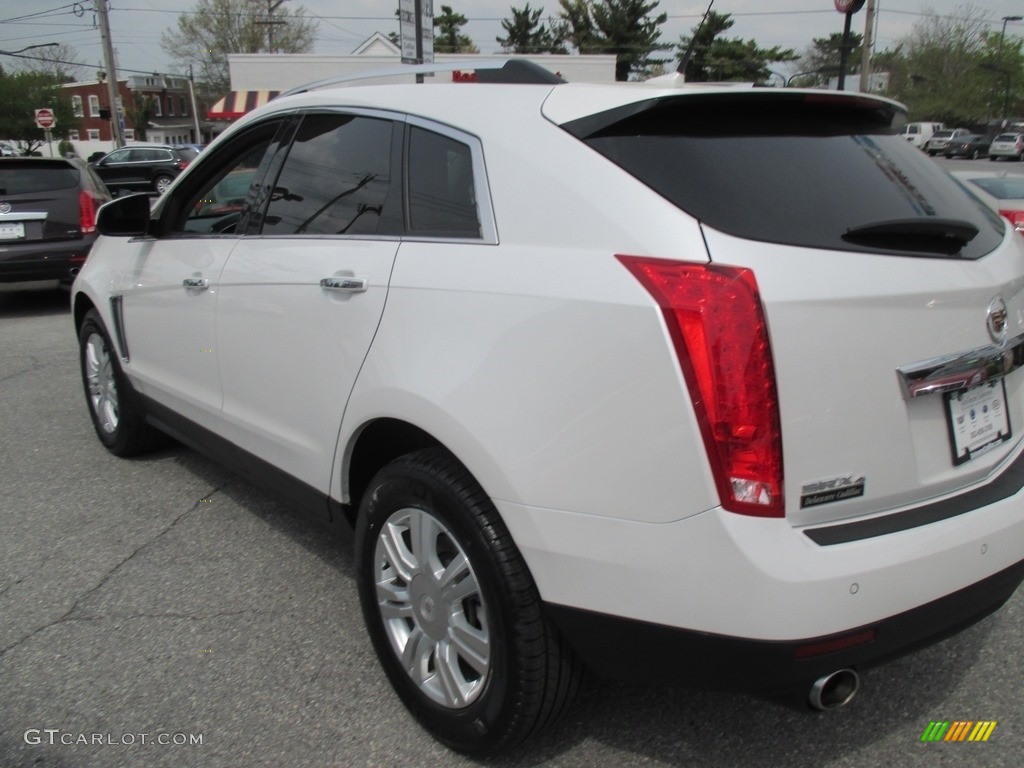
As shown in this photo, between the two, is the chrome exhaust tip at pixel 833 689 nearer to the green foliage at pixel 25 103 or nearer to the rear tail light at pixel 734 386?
the rear tail light at pixel 734 386

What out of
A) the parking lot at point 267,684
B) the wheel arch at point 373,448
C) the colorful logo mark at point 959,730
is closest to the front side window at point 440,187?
the wheel arch at point 373,448

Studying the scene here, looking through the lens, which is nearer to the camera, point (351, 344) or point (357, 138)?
point (351, 344)

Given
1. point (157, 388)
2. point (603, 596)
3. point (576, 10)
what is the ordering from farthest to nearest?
point (576, 10) < point (157, 388) < point (603, 596)

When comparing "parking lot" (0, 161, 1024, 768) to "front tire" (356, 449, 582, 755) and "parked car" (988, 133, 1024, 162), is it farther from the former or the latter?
"parked car" (988, 133, 1024, 162)

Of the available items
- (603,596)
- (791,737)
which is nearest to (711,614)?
(603,596)

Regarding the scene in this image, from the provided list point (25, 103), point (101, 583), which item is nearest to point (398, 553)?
point (101, 583)

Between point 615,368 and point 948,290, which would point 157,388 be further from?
point 948,290

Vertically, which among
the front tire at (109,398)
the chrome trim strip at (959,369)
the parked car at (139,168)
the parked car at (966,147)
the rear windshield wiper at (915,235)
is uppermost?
the rear windshield wiper at (915,235)

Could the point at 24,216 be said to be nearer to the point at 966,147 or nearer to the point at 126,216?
the point at 126,216

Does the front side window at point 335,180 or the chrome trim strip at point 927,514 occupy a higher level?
the front side window at point 335,180

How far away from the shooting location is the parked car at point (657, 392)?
5.77ft

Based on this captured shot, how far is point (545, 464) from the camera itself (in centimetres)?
191

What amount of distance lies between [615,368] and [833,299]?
0.46m

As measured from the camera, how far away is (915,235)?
201 centimetres
